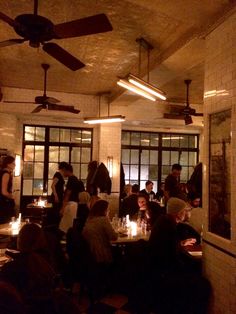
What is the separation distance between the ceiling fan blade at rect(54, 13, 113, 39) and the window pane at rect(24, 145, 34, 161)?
6657mm

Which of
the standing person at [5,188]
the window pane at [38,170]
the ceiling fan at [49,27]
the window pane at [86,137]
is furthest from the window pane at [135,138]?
the ceiling fan at [49,27]

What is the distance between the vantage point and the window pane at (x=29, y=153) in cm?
966

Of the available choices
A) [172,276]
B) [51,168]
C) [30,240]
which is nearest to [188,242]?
[172,276]

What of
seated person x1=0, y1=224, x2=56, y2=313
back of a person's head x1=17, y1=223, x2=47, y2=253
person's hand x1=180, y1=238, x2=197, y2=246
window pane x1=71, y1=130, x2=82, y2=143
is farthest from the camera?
window pane x1=71, y1=130, x2=82, y2=143

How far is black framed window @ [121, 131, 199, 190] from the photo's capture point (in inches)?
416

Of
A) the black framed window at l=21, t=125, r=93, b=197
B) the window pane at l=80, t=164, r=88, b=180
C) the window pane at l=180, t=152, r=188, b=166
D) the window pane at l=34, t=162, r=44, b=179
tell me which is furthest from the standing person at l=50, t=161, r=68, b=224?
the window pane at l=180, t=152, r=188, b=166

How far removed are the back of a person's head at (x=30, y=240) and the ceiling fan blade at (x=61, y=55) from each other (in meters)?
1.97

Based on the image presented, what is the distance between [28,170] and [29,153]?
0.48m

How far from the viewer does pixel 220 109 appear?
11.5 ft

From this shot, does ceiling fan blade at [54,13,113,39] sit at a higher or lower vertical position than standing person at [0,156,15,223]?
higher

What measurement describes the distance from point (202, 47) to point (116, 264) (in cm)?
308

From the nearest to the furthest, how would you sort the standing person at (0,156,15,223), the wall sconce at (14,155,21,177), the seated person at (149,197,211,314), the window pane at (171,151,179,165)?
the seated person at (149,197,211,314) → the standing person at (0,156,15,223) → the wall sconce at (14,155,21,177) → the window pane at (171,151,179,165)

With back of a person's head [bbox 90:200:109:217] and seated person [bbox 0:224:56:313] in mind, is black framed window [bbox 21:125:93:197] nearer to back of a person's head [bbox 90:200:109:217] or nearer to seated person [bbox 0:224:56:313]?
back of a person's head [bbox 90:200:109:217]

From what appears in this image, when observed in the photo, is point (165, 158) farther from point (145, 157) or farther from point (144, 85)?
point (144, 85)
